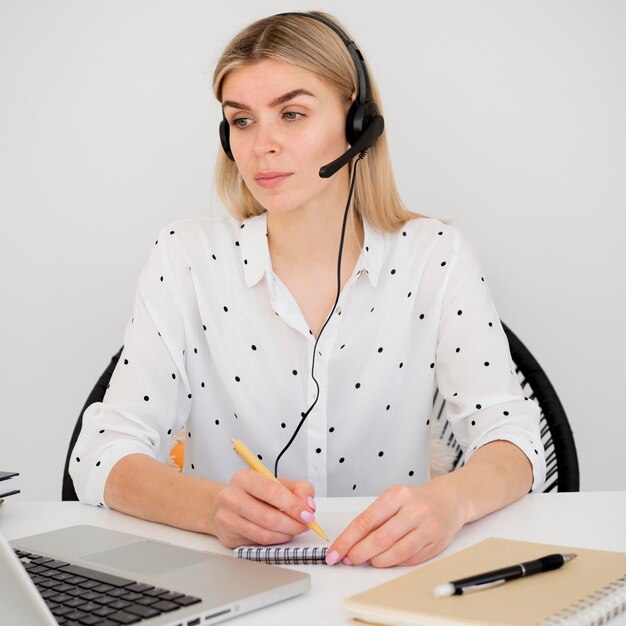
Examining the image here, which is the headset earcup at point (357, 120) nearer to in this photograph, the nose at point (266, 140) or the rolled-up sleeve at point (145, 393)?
the nose at point (266, 140)

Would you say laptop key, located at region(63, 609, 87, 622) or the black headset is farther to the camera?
the black headset

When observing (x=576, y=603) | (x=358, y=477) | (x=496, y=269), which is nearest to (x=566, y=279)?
(x=496, y=269)

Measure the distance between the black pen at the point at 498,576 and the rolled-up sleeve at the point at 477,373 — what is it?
1.41 feet

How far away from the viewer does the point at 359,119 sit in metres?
1.46

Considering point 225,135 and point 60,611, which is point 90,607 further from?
point 225,135

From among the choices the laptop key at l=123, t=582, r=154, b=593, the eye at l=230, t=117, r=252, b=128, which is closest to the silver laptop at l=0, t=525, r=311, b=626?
the laptop key at l=123, t=582, r=154, b=593

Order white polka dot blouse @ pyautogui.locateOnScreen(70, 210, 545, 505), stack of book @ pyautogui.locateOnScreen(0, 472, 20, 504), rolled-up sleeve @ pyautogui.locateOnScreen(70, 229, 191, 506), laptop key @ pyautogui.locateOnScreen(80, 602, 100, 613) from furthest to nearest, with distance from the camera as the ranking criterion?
1. white polka dot blouse @ pyautogui.locateOnScreen(70, 210, 545, 505)
2. rolled-up sleeve @ pyautogui.locateOnScreen(70, 229, 191, 506)
3. stack of book @ pyautogui.locateOnScreen(0, 472, 20, 504)
4. laptop key @ pyautogui.locateOnScreen(80, 602, 100, 613)

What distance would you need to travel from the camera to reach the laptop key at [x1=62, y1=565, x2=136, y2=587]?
0.79 meters

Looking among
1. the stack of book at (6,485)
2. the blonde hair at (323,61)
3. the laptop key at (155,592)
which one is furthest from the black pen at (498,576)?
the blonde hair at (323,61)

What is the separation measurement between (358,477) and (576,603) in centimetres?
89

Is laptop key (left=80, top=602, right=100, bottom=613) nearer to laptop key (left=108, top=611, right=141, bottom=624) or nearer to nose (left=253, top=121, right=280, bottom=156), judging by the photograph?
laptop key (left=108, top=611, right=141, bottom=624)

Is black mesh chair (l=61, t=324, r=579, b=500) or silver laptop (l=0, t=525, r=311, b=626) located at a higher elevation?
silver laptop (l=0, t=525, r=311, b=626)

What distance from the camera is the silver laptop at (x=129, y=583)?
0.62m

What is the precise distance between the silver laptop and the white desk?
0.02 metres
